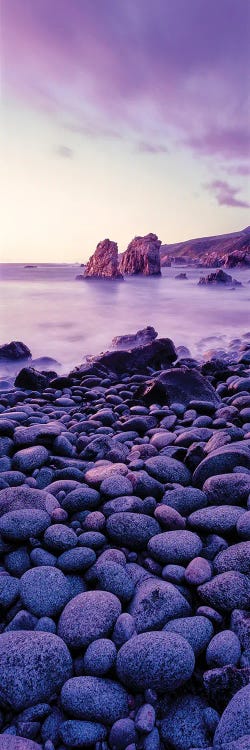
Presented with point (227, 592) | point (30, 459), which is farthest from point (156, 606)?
point (30, 459)

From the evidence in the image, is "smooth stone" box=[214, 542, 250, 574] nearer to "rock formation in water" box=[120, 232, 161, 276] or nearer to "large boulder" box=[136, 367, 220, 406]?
"large boulder" box=[136, 367, 220, 406]

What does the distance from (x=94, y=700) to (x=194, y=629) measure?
0.42 metres

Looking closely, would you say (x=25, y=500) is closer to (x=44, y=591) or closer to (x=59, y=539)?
(x=59, y=539)

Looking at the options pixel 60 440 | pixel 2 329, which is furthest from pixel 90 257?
pixel 60 440

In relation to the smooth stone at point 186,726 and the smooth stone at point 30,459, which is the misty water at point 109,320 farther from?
the smooth stone at point 186,726

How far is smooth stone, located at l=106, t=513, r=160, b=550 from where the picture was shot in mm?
2234

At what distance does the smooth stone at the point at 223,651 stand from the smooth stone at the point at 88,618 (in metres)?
0.37

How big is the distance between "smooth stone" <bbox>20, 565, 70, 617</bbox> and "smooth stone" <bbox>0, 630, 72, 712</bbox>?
0.22 metres

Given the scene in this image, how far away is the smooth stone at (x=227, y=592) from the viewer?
179 cm

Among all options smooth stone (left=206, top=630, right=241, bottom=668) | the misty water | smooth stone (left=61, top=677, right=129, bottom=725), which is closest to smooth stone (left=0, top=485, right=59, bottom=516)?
smooth stone (left=61, top=677, right=129, bottom=725)

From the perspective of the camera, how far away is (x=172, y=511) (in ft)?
7.72

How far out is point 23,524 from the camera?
2223mm

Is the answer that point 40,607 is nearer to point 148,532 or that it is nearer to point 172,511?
point 148,532

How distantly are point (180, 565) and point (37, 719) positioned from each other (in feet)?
2.71
